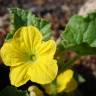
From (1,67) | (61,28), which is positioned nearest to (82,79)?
(61,28)

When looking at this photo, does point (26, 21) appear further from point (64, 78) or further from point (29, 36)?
point (64, 78)

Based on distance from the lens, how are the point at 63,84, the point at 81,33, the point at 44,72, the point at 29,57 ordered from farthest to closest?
the point at 63,84 → the point at 81,33 → the point at 29,57 → the point at 44,72

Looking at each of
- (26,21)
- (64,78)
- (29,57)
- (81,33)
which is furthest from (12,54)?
(64,78)

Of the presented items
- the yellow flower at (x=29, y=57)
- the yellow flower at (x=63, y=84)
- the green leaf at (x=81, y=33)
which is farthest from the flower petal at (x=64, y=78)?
the yellow flower at (x=29, y=57)

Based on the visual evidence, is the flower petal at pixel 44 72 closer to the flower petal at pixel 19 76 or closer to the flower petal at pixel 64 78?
the flower petal at pixel 19 76

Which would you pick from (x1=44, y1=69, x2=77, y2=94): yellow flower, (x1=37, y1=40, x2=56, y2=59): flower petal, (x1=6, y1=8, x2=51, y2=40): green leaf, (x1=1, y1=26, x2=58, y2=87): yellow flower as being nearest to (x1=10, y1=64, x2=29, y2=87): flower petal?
(x1=1, y1=26, x2=58, y2=87): yellow flower

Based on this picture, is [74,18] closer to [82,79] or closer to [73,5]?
[82,79]

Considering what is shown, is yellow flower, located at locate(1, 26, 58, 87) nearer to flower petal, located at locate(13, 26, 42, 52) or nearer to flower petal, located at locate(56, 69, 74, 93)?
flower petal, located at locate(13, 26, 42, 52)
